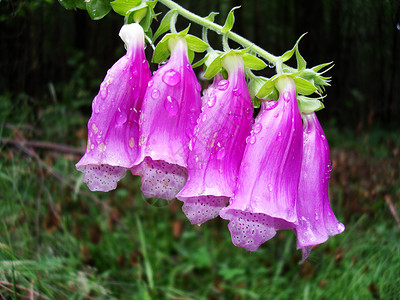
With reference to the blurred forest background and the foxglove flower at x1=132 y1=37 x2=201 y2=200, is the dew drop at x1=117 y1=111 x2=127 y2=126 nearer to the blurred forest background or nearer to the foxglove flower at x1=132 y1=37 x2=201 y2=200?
the foxglove flower at x1=132 y1=37 x2=201 y2=200

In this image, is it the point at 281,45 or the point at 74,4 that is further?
the point at 281,45

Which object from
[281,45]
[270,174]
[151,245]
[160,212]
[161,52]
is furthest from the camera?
[281,45]

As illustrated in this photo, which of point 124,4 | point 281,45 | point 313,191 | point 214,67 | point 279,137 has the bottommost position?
point 313,191

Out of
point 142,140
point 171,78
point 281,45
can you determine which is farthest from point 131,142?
point 281,45

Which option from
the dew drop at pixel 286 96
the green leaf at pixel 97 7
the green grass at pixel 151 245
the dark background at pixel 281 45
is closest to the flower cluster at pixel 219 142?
the dew drop at pixel 286 96

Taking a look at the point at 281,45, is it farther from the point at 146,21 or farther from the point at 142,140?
the point at 142,140

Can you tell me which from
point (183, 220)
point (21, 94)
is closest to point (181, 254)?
point (183, 220)
